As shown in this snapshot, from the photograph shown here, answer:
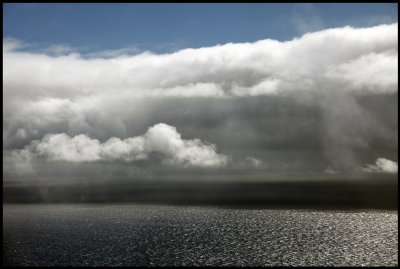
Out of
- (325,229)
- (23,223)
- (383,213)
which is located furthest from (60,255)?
(383,213)

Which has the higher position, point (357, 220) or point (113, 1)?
point (113, 1)

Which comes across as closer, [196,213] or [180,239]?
[180,239]

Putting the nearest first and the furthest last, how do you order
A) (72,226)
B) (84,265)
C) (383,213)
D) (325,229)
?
(84,265), (325,229), (72,226), (383,213)

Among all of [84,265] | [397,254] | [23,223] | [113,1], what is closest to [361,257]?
[397,254]

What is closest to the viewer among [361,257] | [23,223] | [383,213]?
[361,257]

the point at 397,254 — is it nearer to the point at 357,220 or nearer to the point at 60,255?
the point at 357,220

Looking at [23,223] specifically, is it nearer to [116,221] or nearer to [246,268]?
[116,221]
